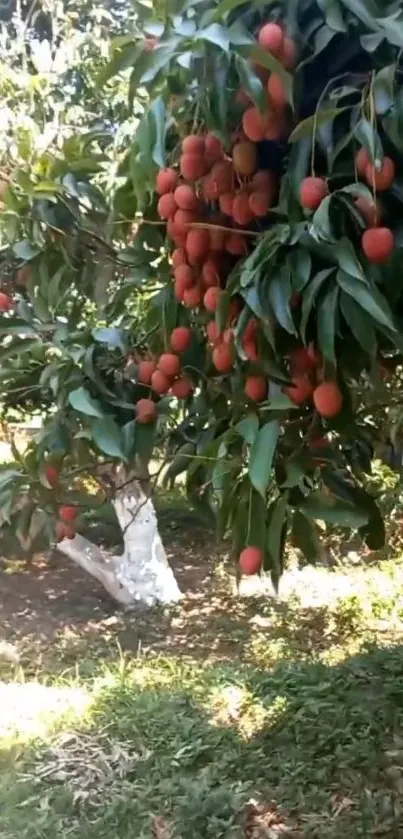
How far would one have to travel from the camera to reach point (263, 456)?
79 cm

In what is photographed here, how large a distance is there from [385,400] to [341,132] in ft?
1.35

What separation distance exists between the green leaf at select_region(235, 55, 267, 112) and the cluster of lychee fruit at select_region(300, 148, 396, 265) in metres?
0.07

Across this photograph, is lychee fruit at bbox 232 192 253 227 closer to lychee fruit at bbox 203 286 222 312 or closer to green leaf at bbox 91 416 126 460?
lychee fruit at bbox 203 286 222 312

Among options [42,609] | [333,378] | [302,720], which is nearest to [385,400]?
[333,378]

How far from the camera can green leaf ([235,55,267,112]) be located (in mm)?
763

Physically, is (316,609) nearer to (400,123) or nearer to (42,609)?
(42,609)

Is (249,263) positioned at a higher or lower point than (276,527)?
higher

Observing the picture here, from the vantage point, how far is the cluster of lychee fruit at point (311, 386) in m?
0.82

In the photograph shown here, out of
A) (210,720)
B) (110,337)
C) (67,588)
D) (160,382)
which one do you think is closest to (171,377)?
(160,382)

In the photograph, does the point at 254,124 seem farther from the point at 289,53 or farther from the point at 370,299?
the point at 370,299

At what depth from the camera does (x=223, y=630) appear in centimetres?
369

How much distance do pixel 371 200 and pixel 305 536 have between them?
0.31 m

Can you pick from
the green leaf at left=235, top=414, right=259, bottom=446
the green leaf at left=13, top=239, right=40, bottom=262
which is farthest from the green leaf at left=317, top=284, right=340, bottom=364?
the green leaf at left=13, top=239, right=40, bottom=262

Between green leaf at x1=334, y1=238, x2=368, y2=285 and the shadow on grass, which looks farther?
the shadow on grass
